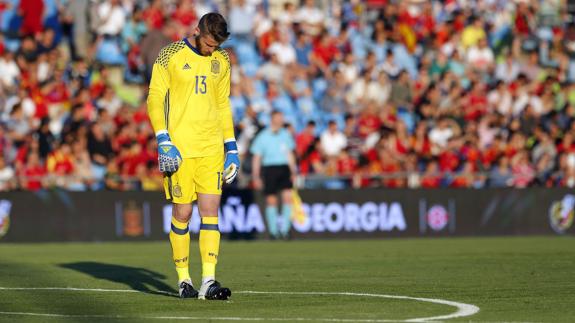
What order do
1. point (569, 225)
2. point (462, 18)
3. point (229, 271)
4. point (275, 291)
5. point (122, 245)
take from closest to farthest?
point (275, 291) → point (229, 271) → point (122, 245) → point (569, 225) → point (462, 18)

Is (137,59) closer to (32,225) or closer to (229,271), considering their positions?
(32,225)

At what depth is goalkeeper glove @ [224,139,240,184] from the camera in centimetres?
1234

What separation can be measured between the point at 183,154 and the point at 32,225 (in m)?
13.2

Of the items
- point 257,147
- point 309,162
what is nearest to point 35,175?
point 257,147

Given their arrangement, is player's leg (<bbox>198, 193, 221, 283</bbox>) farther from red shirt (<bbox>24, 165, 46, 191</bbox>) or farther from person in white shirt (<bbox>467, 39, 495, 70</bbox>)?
A: person in white shirt (<bbox>467, 39, 495, 70</bbox>)

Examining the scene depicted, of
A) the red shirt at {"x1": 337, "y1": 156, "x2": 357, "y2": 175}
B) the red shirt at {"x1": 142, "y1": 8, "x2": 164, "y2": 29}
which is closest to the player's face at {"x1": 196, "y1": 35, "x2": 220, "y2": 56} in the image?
the red shirt at {"x1": 337, "y1": 156, "x2": 357, "y2": 175}

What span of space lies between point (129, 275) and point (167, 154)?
13.1ft

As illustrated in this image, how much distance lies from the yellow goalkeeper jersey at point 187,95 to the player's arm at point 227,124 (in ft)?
0.09

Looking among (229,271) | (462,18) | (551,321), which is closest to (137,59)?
(462,18)

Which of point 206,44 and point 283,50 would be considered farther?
point 283,50

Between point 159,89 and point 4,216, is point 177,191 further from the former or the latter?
point 4,216

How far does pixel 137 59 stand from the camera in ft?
92.4

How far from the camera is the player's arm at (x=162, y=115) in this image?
1175cm

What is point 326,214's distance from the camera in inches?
1015
